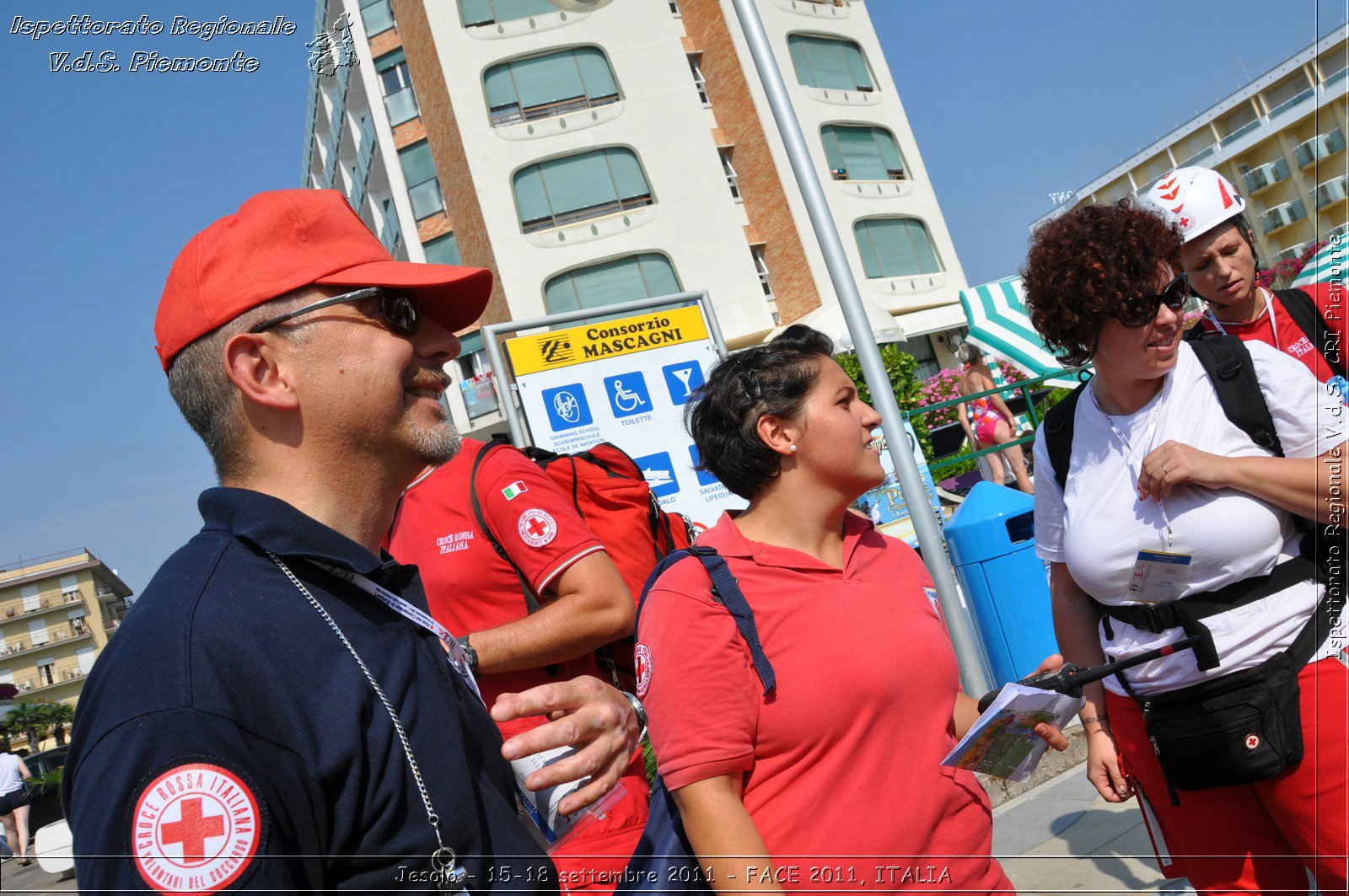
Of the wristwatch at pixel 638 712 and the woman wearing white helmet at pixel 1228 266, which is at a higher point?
the woman wearing white helmet at pixel 1228 266

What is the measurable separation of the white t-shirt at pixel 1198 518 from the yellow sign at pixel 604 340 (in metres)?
4.81

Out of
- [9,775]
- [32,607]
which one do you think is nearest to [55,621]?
[32,607]

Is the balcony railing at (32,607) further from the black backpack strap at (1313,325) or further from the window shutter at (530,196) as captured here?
the black backpack strap at (1313,325)

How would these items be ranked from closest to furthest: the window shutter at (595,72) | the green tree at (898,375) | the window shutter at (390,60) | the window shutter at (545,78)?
the green tree at (898,375) < the window shutter at (545,78) < the window shutter at (595,72) < the window shutter at (390,60)

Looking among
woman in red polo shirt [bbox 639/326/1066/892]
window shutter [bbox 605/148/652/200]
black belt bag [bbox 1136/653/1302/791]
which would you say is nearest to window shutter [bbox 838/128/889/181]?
window shutter [bbox 605/148/652/200]

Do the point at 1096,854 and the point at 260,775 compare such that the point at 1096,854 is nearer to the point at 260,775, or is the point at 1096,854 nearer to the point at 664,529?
the point at 664,529

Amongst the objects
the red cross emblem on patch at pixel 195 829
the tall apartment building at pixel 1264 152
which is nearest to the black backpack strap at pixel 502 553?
the red cross emblem on patch at pixel 195 829

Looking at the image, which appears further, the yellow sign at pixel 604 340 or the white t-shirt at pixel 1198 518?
the yellow sign at pixel 604 340

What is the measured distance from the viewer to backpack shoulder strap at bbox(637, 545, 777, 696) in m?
2.27

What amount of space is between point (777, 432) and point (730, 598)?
543mm

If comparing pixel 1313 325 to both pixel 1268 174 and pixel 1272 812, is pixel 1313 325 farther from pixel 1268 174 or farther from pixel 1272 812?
pixel 1268 174

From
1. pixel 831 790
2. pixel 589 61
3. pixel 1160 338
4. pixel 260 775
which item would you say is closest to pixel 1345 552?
pixel 1160 338

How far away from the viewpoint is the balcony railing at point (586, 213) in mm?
29922

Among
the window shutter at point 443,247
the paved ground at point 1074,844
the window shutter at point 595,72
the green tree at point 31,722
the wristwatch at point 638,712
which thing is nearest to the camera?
the wristwatch at point 638,712
